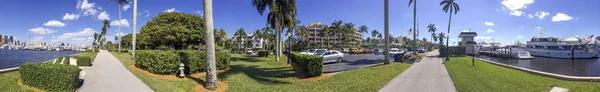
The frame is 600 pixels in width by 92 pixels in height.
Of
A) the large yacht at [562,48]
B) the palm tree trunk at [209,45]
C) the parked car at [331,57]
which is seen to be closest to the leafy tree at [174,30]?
the parked car at [331,57]

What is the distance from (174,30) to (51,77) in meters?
30.8

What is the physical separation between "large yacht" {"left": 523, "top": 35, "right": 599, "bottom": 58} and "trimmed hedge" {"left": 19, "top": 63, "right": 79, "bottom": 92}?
56.6m

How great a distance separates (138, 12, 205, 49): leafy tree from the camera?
36.5 meters

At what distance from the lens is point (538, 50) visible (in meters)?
46.5

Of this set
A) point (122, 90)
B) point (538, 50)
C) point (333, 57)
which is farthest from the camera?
point (538, 50)

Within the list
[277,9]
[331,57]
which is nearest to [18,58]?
[277,9]

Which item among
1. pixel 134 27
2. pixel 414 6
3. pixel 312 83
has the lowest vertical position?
pixel 312 83

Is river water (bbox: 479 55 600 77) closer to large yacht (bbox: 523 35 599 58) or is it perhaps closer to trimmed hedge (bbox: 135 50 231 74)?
large yacht (bbox: 523 35 599 58)

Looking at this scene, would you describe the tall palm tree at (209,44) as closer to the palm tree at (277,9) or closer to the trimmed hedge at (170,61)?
the trimmed hedge at (170,61)

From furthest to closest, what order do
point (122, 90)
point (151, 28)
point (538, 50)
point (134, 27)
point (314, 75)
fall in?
point (538, 50), point (151, 28), point (134, 27), point (314, 75), point (122, 90)

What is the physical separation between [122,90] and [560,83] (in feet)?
48.9

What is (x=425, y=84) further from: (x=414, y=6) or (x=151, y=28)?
(x=151, y=28)

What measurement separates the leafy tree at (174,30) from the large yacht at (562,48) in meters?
54.2

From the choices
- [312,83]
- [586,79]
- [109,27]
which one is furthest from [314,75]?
[109,27]
